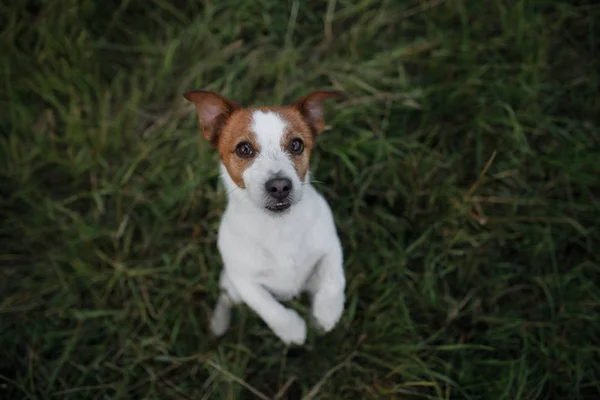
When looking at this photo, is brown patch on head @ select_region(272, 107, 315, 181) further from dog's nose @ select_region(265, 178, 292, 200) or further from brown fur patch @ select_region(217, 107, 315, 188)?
dog's nose @ select_region(265, 178, 292, 200)

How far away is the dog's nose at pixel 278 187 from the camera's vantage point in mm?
2619

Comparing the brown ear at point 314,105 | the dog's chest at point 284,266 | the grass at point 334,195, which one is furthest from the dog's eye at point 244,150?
the grass at point 334,195

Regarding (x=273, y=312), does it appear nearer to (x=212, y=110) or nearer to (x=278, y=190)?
(x=278, y=190)

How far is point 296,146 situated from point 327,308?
102cm

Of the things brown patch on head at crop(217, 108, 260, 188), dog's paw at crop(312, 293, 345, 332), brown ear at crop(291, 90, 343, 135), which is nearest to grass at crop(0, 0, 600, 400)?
dog's paw at crop(312, 293, 345, 332)

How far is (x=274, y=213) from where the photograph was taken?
2.86 m

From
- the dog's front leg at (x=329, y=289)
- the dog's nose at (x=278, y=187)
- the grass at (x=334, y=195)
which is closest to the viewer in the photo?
the dog's nose at (x=278, y=187)

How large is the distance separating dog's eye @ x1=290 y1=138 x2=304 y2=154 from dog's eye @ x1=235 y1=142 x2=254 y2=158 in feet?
0.76

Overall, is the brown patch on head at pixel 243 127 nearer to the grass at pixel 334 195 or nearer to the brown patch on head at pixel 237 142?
the brown patch on head at pixel 237 142

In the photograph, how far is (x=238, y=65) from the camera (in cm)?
432

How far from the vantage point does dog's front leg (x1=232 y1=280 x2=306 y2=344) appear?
301cm

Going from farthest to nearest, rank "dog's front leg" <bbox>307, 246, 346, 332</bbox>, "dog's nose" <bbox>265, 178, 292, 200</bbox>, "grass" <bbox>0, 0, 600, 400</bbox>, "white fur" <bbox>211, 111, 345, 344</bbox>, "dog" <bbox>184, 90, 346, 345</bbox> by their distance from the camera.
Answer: "grass" <bbox>0, 0, 600, 400</bbox> < "dog's front leg" <bbox>307, 246, 346, 332</bbox> < "white fur" <bbox>211, 111, 345, 344</bbox> < "dog" <bbox>184, 90, 346, 345</bbox> < "dog's nose" <bbox>265, 178, 292, 200</bbox>

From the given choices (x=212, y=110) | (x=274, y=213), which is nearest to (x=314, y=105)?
(x=212, y=110)

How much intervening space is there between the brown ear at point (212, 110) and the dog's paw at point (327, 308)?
45.9 inches
